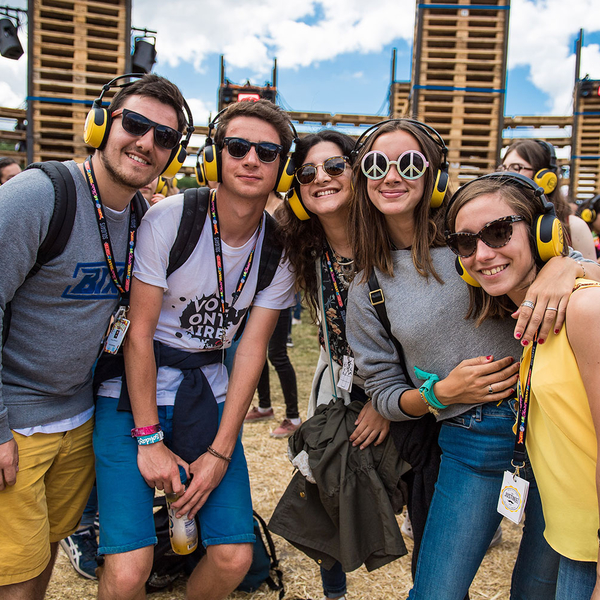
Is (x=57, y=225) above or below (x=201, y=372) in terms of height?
above

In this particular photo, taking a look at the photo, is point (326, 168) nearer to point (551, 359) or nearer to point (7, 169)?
point (551, 359)

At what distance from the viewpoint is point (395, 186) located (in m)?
2.40

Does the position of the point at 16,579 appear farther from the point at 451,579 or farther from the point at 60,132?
the point at 60,132

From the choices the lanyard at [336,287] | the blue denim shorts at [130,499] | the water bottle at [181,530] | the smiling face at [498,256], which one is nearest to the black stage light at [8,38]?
the blue denim shorts at [130,499]

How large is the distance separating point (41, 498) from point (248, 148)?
214 centimetres

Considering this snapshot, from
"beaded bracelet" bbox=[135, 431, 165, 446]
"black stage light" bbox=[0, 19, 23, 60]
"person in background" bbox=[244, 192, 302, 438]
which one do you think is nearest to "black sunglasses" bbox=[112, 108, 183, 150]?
"beaded bracelet" bbox=[135, 431, 165, 446]

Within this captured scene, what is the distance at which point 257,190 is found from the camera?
2789 millimetres

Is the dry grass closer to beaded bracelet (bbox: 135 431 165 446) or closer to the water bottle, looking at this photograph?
Answer: the water bottle

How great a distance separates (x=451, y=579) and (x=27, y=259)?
2360 millimetres

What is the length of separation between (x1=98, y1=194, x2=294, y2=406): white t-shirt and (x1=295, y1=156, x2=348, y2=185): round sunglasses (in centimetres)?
46

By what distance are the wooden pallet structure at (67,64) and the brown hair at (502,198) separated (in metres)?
6.59

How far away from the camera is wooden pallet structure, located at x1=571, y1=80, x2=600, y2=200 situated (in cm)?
1180

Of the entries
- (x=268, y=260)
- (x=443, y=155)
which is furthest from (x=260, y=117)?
(x=443, y=155)

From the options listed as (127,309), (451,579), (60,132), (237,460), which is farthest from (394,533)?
(60,132)
